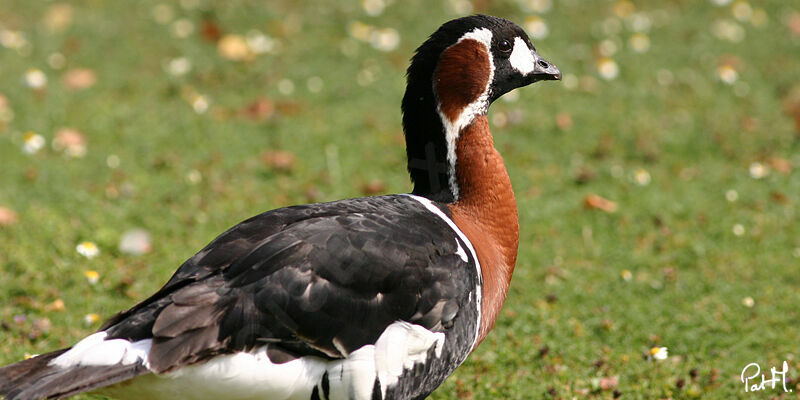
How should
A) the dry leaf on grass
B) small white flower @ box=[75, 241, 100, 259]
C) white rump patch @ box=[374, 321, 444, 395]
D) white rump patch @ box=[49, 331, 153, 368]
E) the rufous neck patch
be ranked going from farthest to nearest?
the dry leaf on grass → small white flower @ box=[75, 241, 100, 259] → the rufous neck patch → white rump patch @ box=[374, 321, 444, 395] → white rump patch @ box=[49, 331, 153, 368]

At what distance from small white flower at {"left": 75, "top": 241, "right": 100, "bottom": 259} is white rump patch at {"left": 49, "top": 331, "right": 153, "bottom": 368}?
251cm

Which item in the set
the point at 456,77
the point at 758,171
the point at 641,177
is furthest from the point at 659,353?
the point at 758,171

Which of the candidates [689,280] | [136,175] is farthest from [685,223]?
[136,175]

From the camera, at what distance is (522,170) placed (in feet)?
25.6

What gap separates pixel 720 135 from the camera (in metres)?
8.22

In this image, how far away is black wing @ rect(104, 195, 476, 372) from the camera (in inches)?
139

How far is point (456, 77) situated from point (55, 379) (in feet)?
7.78

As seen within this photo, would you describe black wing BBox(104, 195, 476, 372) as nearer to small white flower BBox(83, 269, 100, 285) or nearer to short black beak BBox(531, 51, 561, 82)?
short black beak BBox(531, 51, 561, 82)

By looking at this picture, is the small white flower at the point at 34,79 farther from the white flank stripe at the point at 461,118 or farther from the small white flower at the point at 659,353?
the small white flower at the point at 659,353

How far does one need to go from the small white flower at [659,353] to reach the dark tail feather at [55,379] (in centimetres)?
280

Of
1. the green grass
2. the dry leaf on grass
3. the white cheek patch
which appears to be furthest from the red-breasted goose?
the dry leaf on grass

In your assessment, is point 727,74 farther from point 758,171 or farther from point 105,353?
point 105,353

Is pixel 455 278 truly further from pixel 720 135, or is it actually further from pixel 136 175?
pixel 720 135

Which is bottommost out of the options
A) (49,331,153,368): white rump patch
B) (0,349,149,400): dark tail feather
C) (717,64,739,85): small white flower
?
(0,349,149,400): dark tail feather
